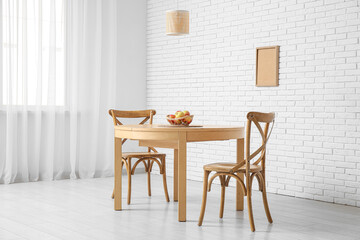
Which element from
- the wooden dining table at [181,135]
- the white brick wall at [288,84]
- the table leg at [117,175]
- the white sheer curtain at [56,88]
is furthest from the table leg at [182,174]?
the white sheer curtain at [56,88]

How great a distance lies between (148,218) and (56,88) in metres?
2.72

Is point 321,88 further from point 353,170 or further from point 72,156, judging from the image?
point 72,156

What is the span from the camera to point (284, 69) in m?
5.12

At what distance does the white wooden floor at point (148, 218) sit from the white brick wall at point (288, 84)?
0.36 metres

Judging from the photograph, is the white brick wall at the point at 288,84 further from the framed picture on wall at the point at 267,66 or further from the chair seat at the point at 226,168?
the chair seat at the point at 226,168

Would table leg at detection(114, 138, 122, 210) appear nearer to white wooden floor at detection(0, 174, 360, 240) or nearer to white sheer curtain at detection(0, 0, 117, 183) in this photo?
white wooden floor at detection(0, 174, 360, 240)

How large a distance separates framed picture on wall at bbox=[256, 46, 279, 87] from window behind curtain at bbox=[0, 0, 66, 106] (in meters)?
2.36

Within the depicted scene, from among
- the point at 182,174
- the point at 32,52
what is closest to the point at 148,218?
the point at 182,174

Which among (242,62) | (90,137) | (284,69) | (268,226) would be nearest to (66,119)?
(90,137)

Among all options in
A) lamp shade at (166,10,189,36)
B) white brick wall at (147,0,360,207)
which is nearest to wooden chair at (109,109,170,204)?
lamp shade at (166,10,189,36)

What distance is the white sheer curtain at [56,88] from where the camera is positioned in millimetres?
5625

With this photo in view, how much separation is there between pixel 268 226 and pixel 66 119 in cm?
327

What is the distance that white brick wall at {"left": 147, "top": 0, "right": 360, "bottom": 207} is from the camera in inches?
181

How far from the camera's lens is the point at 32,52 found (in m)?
5.82
